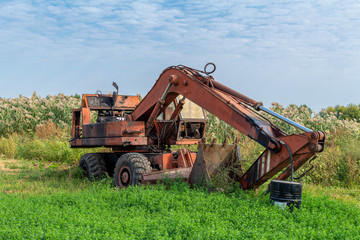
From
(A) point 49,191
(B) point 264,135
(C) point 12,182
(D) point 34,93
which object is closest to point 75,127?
(C) point 12,182

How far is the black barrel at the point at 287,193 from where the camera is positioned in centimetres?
674

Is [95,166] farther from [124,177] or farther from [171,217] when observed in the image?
[171,217]

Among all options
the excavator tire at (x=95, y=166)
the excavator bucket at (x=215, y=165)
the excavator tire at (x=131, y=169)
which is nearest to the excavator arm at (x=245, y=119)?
the excavator bucket at (x=215, y=165)

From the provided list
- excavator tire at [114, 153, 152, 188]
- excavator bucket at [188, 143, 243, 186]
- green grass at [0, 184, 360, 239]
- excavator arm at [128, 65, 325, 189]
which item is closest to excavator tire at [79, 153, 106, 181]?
excavator tire at [114, 153, 152, 188]

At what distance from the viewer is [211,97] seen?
8430 mm

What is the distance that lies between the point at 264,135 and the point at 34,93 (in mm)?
20035

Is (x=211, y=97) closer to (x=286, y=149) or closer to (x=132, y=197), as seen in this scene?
(x=286, y=149)

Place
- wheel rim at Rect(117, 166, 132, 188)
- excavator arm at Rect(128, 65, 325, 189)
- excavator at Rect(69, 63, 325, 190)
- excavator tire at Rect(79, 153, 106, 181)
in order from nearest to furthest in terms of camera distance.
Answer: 1. excavator arm at Rect(128, 65, 325, 189)
2. excavator at Rect(69, 63, 325, 190)
3. wheel rim at Rect(117, 166, 132, 188)
4. excavator tire at Rect(79, 153, 106, 181)

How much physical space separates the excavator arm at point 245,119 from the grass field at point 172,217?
27.7 inches

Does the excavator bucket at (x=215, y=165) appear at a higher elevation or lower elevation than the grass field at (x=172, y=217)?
higher

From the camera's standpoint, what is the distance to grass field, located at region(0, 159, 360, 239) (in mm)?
5488

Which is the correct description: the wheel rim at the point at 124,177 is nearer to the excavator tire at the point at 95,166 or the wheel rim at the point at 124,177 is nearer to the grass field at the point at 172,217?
the grass field at the point at 172,217

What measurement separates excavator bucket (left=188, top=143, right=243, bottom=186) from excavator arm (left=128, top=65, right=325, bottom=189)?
48 centimetres

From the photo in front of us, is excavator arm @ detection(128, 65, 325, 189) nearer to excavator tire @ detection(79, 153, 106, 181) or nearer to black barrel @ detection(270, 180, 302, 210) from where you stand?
black barrel @ detection(270, 180, 302, 210)
